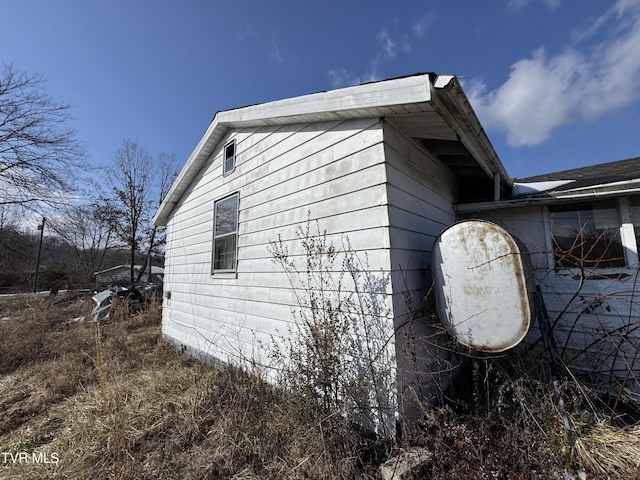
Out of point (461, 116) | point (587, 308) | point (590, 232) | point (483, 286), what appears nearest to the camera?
point (483, 286)

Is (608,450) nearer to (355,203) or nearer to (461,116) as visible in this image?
(355,203)

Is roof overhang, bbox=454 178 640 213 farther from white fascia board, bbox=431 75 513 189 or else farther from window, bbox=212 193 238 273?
window, bbox=212 193 238 273

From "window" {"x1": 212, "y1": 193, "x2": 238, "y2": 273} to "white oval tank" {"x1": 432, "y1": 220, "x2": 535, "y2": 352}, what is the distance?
351cm

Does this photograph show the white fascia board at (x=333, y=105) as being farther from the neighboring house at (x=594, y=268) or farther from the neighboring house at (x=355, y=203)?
the neighboring house at (x=594, y=268)

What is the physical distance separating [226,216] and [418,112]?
3960 mm

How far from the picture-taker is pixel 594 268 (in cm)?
288

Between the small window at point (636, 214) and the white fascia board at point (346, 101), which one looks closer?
the white fascia board at point (346, 101)

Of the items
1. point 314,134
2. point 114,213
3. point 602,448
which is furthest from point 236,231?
point 114,213

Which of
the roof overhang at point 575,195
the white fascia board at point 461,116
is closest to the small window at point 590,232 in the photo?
the roof overhang at point 575,195

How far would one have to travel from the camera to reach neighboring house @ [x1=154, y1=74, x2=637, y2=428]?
264 centimetres

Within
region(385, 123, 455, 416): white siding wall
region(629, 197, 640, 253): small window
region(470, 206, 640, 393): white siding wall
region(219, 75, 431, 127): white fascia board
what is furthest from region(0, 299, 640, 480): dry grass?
region(219, 75, 431, 127): white fascia board

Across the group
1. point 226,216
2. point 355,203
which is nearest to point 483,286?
point 355,203

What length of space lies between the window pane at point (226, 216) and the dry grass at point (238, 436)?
2.51 metres

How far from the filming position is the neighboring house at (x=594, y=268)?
125 inches
